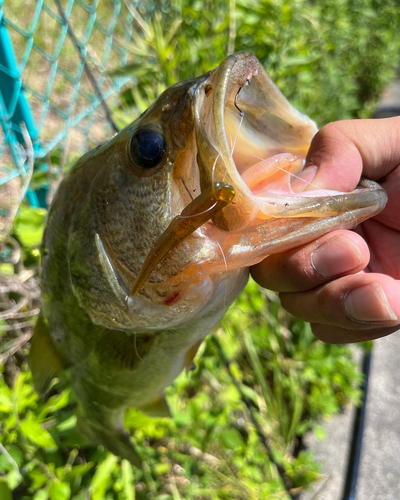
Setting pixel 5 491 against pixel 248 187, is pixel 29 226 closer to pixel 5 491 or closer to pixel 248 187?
pixel 5 491

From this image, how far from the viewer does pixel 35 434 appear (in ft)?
4.24

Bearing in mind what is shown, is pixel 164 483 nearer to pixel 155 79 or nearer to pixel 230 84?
pixel 230 84

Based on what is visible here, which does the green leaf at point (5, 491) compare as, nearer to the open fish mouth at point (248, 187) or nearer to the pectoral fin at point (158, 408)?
the pectoral fin at point (158, 408)

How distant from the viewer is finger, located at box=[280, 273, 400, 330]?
86 cm

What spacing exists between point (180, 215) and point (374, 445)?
1.96 m

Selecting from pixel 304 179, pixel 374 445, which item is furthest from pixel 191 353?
pixel 374 445

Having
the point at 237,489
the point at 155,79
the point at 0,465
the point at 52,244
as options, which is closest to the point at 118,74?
the point at 155,79

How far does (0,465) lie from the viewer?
4.15ft

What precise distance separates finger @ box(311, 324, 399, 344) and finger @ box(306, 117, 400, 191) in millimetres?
357

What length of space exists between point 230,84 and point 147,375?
0.77 metres

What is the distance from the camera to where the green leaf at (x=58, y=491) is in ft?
4.20

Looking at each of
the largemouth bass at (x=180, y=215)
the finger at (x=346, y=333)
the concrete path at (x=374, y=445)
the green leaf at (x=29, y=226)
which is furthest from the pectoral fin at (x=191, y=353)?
the concrete path at (x=374, y=445)

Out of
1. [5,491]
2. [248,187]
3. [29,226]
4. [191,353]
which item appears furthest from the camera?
[29,226]

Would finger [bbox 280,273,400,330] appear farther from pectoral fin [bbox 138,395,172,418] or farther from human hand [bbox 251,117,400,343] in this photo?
pectoral fin [bbox 138,395,172,418]
